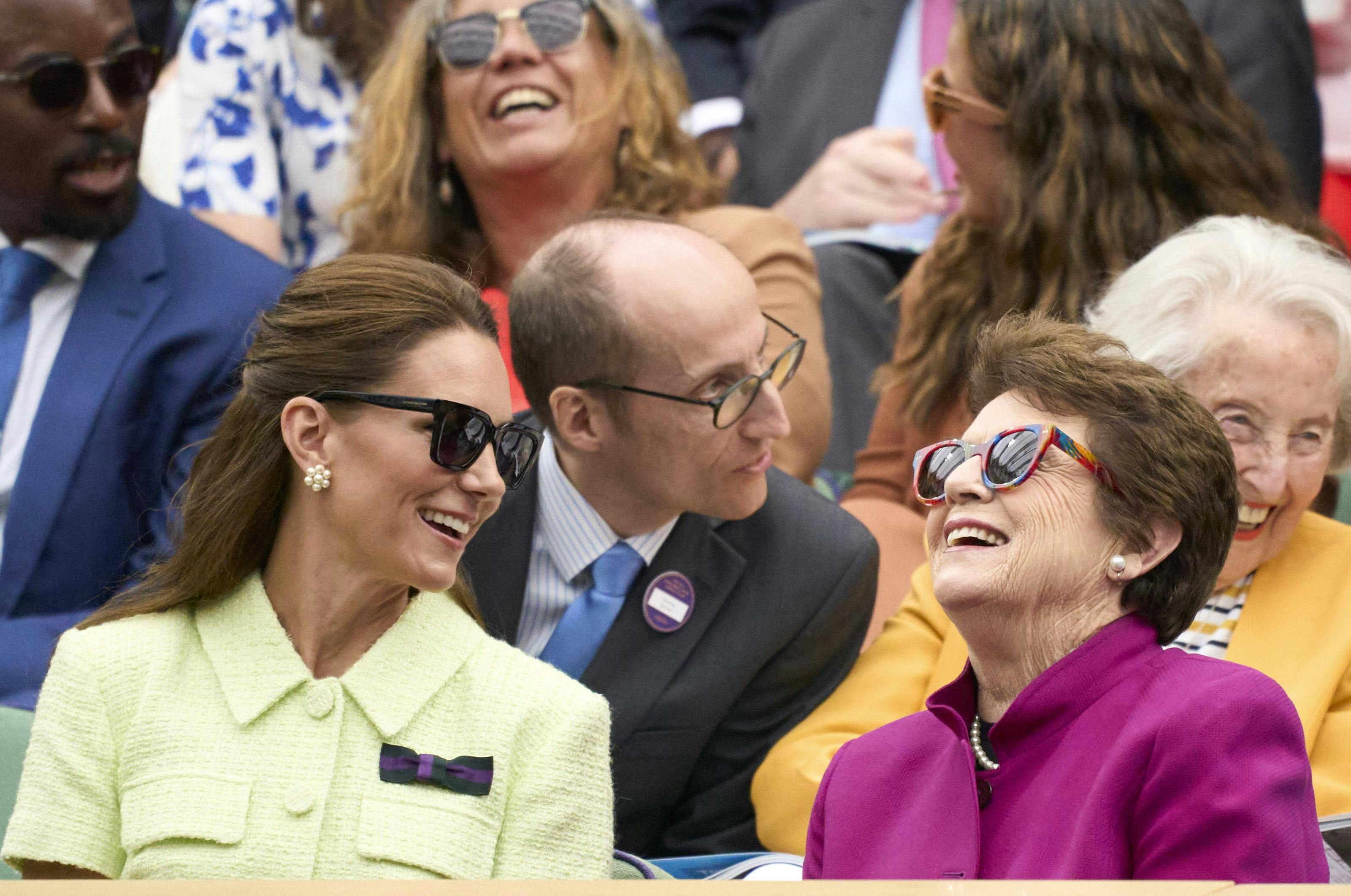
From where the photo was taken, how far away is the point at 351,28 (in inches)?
177

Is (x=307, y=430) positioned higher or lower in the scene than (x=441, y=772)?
higher

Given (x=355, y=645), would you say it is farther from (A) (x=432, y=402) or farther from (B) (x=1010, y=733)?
(B) (x=1010, y=733)

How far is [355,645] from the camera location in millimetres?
2369

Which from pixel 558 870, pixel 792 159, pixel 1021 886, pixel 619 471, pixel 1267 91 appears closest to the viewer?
pixel 1021 886

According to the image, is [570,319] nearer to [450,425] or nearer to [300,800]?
[450,425]

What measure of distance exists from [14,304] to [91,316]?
7.8 inches

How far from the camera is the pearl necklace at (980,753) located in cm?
210

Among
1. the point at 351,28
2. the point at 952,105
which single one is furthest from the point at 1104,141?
the point at 351,28

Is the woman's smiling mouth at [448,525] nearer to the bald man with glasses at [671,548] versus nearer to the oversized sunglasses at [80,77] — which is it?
the bald man with glasses at [671,548]

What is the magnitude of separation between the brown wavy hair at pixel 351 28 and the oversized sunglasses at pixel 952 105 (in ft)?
5.34

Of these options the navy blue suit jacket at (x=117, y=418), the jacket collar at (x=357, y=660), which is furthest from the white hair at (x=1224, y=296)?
the navy blue suit jacket at (x=117, y=418)

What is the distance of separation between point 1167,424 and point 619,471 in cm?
126

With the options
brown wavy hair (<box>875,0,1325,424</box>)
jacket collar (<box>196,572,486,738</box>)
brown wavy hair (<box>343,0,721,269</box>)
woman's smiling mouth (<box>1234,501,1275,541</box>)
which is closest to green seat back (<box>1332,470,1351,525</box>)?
brown wavy hair (<box>875,0,1325,424</box>)

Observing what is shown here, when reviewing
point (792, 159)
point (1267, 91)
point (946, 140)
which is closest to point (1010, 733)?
point (946, 140)
